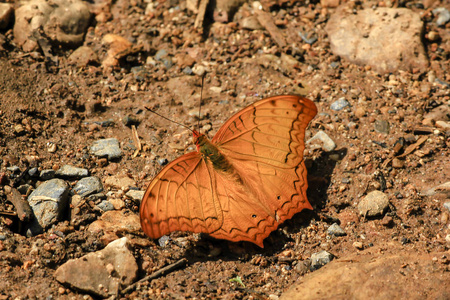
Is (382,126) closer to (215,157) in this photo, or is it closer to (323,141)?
(323,141)

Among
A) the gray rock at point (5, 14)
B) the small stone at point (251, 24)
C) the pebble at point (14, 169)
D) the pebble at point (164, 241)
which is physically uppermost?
the gray rock at point (5, 14)

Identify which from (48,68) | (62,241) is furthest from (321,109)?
(48,68)

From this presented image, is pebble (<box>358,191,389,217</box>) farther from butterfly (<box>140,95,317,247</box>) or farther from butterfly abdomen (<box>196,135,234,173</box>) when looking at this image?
butterfly abdomen (<box>196,135,234,173</box>)

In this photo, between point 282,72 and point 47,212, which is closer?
point 47,212

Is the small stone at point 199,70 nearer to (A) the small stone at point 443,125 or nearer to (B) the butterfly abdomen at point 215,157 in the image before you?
(B) the butterfly abdomen at point 215,157

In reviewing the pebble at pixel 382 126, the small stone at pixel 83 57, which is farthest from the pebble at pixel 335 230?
the small stone at pixel 83 57

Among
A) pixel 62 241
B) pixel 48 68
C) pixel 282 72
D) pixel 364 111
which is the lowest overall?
pixel 62 241

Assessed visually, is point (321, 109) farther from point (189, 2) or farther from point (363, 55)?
point (189, 2)
